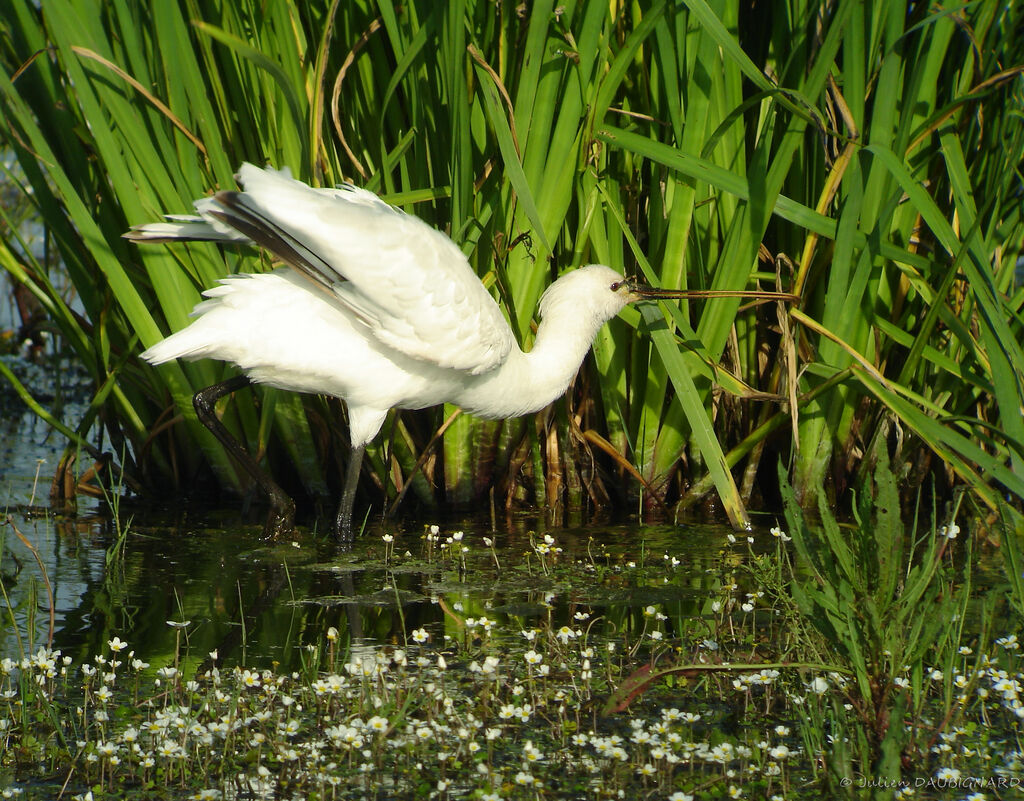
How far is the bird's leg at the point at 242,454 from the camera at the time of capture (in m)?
4.95

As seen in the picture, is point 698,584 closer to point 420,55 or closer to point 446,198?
point 446,198

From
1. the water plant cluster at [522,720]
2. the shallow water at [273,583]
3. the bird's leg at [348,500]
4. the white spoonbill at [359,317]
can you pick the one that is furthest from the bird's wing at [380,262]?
the water plant cluster at [522,720]

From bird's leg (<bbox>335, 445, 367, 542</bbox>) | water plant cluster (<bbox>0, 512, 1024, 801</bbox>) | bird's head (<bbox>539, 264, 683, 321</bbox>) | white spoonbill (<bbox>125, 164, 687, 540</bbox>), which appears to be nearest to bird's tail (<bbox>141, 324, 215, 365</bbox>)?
white spoonbill (<bbox>125, 164, 687, 540</bbox>)

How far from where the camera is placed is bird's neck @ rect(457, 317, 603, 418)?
4.78 metres

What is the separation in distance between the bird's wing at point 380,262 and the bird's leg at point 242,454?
848mm

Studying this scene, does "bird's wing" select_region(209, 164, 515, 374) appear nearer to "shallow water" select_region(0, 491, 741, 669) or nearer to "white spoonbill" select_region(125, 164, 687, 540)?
"white spoonbill" select_region(125, 164, 687, 540)

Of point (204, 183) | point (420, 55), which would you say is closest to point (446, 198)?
point (420, 55)

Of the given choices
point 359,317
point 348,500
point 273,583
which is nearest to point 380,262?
point 359,317

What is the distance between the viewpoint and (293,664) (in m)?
3.57

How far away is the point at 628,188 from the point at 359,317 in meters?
1.37

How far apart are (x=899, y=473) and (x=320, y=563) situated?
7.85 feet

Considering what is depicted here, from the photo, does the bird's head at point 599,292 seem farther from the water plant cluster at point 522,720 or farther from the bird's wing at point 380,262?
the water plant cluster at point 522,720

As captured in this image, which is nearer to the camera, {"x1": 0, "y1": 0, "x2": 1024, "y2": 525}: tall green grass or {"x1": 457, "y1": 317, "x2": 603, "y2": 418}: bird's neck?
{"x1": 0, "y1": 0, "x2": 1024, "y2": 525}: tall green grass

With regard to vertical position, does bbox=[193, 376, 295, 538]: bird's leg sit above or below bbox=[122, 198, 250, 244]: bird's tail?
below
